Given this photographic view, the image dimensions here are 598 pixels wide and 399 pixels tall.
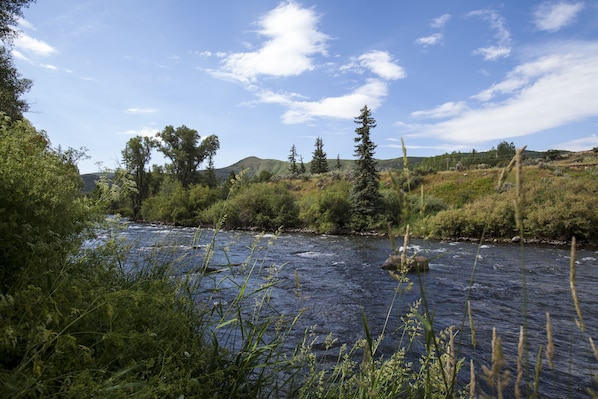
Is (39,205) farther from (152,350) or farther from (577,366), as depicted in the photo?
(577,366)

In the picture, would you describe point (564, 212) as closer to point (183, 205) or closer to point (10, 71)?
point (10, 71)

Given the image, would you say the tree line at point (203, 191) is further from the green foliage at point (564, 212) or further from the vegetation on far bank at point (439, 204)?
the green foliage at point (564, 212)

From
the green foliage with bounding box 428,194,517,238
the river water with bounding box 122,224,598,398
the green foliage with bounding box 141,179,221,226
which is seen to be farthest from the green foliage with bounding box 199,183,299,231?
the river water with bounding box 122,224,598,398

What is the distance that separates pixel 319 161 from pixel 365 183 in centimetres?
4958

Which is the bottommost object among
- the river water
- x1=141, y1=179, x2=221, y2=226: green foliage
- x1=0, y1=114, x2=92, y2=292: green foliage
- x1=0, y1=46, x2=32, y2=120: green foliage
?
the river water

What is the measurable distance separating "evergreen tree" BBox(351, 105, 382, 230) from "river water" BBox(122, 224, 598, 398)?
57.5ft

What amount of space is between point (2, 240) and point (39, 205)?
1.41 feet

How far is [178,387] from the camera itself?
82.4 inches

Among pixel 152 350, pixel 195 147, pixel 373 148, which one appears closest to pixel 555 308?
pixel 152 350

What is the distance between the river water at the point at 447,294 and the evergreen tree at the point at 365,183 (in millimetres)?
17520

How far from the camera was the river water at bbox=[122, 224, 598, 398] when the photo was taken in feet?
19.7

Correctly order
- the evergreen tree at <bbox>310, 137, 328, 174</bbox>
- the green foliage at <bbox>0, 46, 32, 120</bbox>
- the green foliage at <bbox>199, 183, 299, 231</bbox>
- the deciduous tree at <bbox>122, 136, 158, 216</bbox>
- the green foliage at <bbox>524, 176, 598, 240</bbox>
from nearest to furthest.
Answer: the green foliage at <bbox>0, 46, 32, 120</bbox> < the green foliage at <bbox>524, 176, 598, 240</bbox> < the green foliage at <bbox>199, 183, 299, 231</bbox> < the deciduous tree at <bbox>122, 136, 158, 216</bbox> < the evergreen tree at <bbox>310, 137, 328, 174</bbox>

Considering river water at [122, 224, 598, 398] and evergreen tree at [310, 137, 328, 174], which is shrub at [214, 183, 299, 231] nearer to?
river water at [122, 224, 598, 398]

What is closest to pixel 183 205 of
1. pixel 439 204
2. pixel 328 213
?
pixel 328 213
